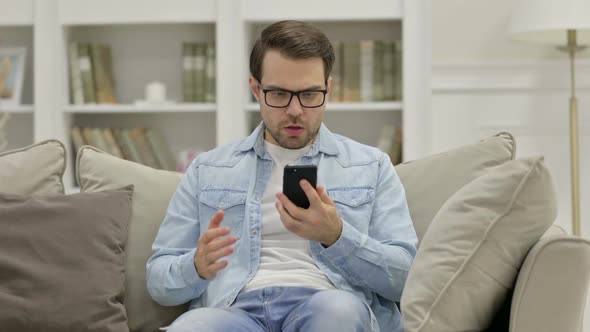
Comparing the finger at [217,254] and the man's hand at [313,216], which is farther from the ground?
the man's hand at [313,216]

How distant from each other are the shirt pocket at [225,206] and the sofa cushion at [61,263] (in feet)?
0.65

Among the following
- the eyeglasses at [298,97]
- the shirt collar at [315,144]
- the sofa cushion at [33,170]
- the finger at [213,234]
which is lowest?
the finger at [213,234]

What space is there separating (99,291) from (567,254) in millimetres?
990

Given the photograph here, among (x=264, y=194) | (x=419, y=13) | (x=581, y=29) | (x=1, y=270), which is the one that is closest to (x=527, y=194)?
(x=264, y=194)

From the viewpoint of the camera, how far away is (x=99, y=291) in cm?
185

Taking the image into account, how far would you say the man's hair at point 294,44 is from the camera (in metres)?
1.93

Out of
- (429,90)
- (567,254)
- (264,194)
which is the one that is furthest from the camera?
(429,90)

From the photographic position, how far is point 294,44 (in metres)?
1.93

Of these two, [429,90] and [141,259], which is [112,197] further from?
[429,90]

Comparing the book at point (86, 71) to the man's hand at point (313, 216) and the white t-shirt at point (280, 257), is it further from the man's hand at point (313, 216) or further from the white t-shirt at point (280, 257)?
the man's hand at point (313, 216)

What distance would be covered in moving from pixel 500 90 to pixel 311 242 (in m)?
2.10

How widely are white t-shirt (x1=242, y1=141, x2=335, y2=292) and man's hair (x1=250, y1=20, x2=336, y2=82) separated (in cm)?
28

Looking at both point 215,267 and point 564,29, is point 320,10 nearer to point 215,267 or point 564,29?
point 564,29

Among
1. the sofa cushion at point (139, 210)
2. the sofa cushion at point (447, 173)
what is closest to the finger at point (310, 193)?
the sofa cushion at point (447, 173)
